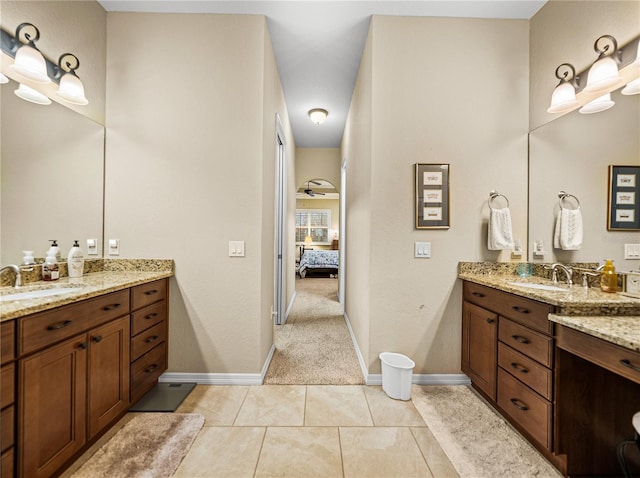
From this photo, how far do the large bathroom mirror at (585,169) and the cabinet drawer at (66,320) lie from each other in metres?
2.95

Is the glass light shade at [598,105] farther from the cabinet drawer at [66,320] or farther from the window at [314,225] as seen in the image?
the window at [314,225]

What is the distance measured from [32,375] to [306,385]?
1.67 meters

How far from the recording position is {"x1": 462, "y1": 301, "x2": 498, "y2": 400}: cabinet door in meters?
1.94

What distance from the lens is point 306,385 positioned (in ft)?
7.58

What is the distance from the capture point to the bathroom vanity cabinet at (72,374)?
3.83ft

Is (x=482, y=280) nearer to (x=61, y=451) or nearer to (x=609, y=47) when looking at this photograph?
(x=609, y=47)

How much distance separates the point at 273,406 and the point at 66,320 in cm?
135

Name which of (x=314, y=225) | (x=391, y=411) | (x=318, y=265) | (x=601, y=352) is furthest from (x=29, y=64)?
(x=314, y=225)

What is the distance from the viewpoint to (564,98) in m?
2.00

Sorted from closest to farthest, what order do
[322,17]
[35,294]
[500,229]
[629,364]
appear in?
[629,364]
[35,294]
[500,229]
[322,17]

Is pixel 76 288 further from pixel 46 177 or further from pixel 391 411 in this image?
pixel 391 411

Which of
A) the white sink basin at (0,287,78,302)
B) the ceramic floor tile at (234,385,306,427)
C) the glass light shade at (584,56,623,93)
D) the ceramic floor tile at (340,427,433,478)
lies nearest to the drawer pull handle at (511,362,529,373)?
the ceramic floor tile at (340,427,433,478)

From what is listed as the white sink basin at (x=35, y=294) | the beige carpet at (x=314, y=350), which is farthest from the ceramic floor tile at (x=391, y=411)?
the white sink basin at (x=35, y=294)

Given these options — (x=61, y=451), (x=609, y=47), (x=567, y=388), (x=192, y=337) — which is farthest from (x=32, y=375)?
(x=609, y=47)
